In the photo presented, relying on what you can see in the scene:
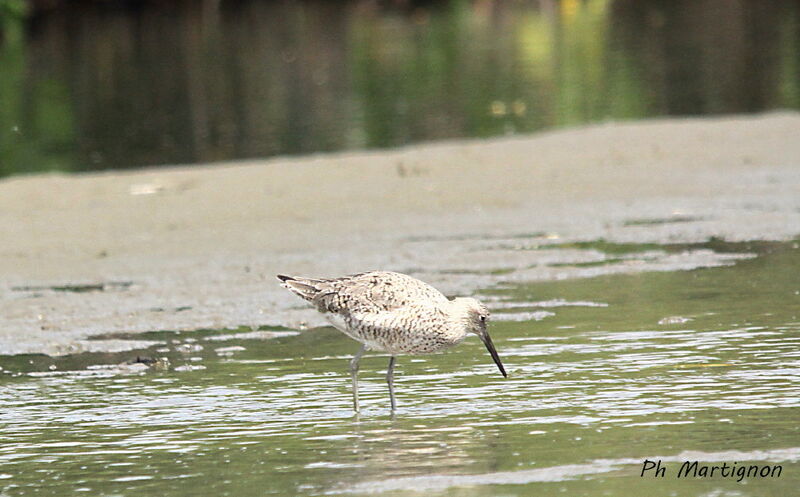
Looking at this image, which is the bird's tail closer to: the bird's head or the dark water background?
the bird's head

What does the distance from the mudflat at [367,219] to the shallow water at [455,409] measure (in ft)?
3.31

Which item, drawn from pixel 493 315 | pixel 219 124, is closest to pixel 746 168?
pixel 493 315

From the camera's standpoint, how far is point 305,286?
31.5ft

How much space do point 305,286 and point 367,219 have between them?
19.8 feet

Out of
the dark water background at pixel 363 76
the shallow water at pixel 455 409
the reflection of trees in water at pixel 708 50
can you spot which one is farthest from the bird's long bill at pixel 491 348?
the reflection of trees in water at pixel 708 50

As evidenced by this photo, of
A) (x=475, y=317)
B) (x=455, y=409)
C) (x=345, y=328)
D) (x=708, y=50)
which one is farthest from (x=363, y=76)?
(x=455, y=409)

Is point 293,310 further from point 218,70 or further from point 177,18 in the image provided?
point 177,18

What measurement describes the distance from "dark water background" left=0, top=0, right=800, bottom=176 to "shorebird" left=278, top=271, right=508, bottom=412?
44.7 feet

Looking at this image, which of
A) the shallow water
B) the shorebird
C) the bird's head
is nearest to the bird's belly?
the shorebird

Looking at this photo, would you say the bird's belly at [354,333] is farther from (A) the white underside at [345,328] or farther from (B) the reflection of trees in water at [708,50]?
(B) the reflection of trees in water at [708,50]

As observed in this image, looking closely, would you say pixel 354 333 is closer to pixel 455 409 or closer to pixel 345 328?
pixel 345 328

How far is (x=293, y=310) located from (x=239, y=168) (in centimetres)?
704

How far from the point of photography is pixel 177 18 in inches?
2280

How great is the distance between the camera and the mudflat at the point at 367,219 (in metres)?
12.4
